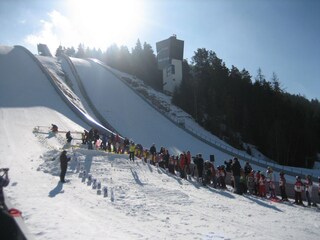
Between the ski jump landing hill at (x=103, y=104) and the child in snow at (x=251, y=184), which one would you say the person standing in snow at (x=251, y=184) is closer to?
the child in snow at (x=251, y=184)

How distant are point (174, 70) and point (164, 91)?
3.92 meters

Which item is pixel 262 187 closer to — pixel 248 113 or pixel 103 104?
pixel 103 104

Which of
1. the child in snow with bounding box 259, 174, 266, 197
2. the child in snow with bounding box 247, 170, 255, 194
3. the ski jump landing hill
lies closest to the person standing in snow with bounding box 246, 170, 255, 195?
the child in snow with bounding box 247, 170, 255, 194

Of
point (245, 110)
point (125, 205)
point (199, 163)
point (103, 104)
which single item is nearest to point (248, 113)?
point (245, 110)

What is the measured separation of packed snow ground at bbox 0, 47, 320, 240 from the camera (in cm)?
819

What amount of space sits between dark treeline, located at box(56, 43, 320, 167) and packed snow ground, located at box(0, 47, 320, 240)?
32.2 m

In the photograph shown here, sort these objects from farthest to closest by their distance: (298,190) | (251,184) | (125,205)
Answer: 1. (251,184)
2. (298,190)
3. (125,205)

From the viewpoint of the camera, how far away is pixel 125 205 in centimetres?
1044

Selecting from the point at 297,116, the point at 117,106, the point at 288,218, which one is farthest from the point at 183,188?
the point at 297,116

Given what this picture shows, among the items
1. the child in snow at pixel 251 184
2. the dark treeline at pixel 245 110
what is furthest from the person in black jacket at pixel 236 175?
the dark treeline at pixel 245 110

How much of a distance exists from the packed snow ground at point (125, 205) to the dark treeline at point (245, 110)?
3224 centimetres

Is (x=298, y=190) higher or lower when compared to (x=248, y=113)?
lower

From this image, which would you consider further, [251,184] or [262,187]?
[251,184]

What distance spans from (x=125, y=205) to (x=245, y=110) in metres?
46.4
